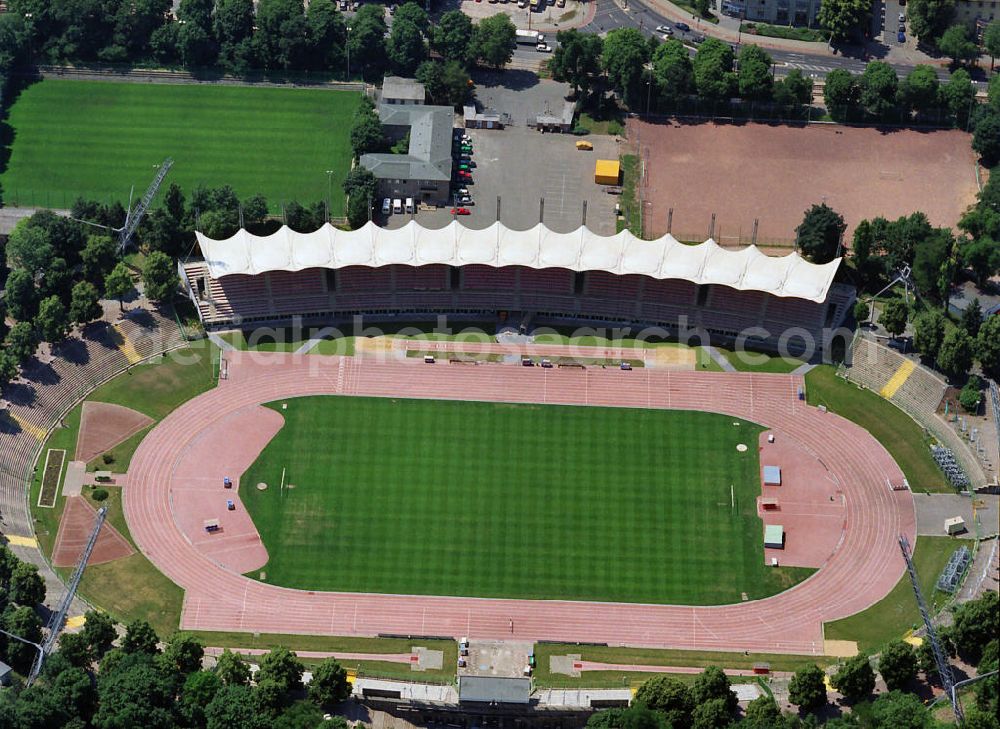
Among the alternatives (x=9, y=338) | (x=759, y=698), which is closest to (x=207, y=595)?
(x=9, y=338)

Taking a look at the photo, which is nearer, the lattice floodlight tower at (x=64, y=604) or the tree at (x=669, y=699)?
the tree at (x=669, y=699)

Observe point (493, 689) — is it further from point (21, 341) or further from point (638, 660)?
point (21, 341)

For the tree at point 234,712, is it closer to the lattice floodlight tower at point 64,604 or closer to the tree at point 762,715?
the lattice floodlight tower at point 64,604

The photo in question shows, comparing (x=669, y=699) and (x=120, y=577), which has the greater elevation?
(x=669, y=699)

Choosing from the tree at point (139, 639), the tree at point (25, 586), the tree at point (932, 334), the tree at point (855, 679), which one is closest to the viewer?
the tree at point (855, 679)

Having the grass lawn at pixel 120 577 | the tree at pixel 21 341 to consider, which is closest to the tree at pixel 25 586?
the grass lawn at pixel 120 577

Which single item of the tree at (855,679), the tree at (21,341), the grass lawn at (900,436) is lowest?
the tree at (855,679)

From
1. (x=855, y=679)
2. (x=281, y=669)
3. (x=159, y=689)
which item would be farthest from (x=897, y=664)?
(x=159, y=689)
